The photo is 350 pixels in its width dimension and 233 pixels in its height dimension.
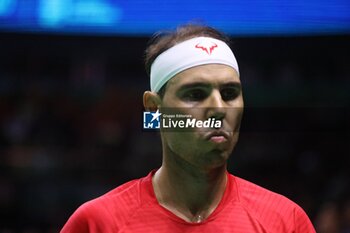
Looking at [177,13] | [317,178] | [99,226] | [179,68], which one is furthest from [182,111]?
A: [317,178]

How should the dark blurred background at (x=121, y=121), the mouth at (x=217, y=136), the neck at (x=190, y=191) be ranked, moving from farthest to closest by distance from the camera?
the dark blurred background at (x=121, y=121) → the neck at (x=190, y=191) → the mouth at (x=217, y=136)

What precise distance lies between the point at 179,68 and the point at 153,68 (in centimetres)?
13

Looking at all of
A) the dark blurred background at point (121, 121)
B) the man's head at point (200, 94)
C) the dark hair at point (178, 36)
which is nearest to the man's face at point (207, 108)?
the man's head at point (200, 94)

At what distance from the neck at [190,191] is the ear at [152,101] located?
0.15 metres

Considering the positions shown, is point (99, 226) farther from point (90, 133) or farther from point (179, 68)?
point (90, 133)

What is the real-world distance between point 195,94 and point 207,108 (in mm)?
50

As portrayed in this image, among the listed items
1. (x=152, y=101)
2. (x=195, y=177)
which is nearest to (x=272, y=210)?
(x=195, y=177)

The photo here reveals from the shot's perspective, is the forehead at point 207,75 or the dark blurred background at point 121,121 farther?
the dark blurred background at point 121,121

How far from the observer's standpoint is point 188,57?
6.64 feet

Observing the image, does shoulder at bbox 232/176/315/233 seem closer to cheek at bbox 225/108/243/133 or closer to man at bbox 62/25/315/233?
man at bbox 62/25/315/233

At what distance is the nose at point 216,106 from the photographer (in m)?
1.94

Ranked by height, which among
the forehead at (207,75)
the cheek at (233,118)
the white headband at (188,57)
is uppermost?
the white headband at (188,57)

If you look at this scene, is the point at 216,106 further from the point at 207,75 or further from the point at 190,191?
the point at 190,191

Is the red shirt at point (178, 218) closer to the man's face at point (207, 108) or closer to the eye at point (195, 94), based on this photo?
the man's face at point (207, 108)
